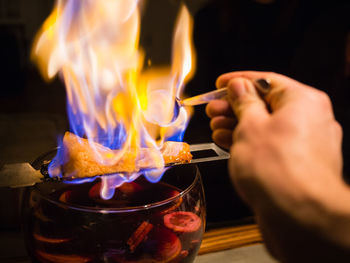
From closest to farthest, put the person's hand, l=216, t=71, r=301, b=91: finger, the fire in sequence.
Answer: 1. the person's hand
2. l=216, t=71, r=301, b=91: finger
3. the fire

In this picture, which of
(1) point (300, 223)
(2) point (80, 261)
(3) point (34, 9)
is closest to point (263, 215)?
(1) point (300, 223)

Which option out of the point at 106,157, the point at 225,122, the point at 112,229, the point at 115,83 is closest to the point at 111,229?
the point at 112,229

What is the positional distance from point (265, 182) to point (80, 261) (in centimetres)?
31

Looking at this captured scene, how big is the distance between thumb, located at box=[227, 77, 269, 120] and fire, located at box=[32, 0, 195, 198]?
0.18m

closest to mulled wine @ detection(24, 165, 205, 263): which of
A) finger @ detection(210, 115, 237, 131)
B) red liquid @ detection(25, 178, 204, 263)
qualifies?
red liquid @ detection(25, 178, 204, 263)

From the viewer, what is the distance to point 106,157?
1.95ft

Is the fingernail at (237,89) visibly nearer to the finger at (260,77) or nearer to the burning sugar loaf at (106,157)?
the finger at (260,77)

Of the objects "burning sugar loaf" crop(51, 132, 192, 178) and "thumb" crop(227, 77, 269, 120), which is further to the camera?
"burning sugar loaf" crop(51, 132, 192, 178)

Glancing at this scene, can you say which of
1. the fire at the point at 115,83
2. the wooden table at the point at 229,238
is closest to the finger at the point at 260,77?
the fire at the point at 115,83

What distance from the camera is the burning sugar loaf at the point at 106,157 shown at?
572mm

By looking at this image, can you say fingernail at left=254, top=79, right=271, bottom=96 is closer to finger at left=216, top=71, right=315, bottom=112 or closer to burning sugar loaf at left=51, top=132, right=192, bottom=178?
finger at left=216, top=71, right=315, bottom=112

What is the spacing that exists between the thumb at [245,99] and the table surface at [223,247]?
367 millimetres

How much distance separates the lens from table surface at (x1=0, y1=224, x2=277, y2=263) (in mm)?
698

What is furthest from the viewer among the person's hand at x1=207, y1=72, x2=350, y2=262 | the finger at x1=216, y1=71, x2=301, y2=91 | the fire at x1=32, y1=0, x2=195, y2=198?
the fire at x1=32, y1=0, x2=195, y2=198
